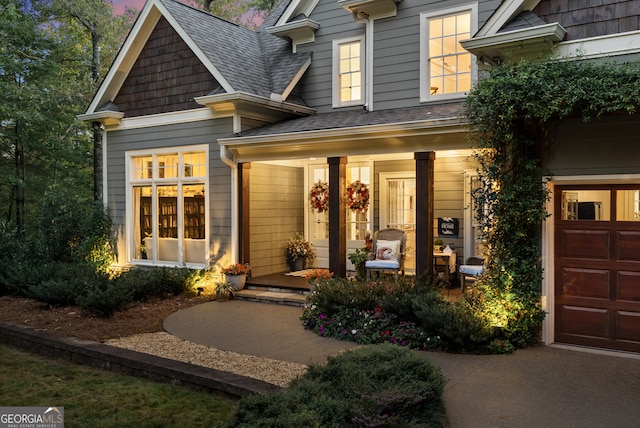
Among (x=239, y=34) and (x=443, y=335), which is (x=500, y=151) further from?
(x=239, y=34)

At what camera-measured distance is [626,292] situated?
6828 millimetres

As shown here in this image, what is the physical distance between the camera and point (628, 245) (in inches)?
269

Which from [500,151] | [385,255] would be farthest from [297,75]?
[500,151]

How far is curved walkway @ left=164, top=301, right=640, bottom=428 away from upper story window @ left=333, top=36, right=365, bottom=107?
17.3ft

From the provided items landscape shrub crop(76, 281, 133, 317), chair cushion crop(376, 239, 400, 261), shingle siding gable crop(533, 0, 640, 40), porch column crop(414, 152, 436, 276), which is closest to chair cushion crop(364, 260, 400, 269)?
chair cushion crop(376, 239, 400, 261)

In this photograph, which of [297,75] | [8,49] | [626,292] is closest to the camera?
[626,292]

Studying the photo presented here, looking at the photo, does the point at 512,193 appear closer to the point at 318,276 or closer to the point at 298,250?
the point at 318,276

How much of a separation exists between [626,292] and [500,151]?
2.38m

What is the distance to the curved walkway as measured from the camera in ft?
15.7

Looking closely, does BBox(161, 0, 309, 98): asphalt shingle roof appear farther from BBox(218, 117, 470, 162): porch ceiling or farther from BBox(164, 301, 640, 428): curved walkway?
BBox(164, 301, 640, 428): curved walkway

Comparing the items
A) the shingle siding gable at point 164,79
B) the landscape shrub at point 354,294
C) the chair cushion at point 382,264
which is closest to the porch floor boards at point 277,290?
the chair cushion at point 382,264

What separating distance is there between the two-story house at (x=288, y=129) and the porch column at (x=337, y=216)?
24 mm

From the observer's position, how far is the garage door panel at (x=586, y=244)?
6988 mm

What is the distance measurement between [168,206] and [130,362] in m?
6.57
